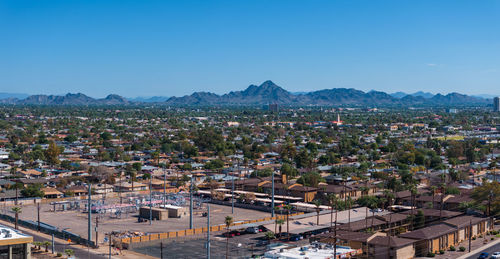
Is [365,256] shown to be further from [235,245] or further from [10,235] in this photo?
[10,235]

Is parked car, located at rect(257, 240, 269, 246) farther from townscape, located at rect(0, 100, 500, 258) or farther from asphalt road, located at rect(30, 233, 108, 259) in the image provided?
asphalt road, located at rect(30, 233, 108, 259)

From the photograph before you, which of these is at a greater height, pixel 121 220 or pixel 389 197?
pixel 389 197

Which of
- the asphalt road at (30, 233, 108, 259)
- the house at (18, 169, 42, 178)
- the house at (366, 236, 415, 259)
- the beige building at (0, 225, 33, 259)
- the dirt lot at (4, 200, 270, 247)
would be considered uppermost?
the beige building at (0, 225, 33, 259)

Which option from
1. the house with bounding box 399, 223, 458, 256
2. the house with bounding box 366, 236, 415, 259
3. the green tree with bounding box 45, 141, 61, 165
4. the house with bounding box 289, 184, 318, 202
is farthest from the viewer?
the green tree with bounding box 45, 141, 61, 165

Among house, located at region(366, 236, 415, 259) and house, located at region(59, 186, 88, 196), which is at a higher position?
house, located at region(366, 236, 415, 259)

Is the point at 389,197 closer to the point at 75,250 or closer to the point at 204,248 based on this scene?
the point at 204,248

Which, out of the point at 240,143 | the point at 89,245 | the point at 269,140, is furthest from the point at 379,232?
the point at 269,140

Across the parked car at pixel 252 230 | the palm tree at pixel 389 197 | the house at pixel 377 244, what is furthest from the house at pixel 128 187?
the house at pixel 377 244

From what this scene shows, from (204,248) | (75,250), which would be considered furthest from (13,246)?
(204,248)

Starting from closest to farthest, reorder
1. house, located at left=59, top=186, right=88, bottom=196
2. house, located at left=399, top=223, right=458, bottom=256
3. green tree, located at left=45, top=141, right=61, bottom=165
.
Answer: house, located at left=399, top=223, right=458, bottom=256, house, located at left=59, top=186, right=88, bottom=196, green tree, located at left=45, top=141, right=61, bottom=165

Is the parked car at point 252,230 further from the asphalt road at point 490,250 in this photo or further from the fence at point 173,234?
the asphalt road at point 490,250

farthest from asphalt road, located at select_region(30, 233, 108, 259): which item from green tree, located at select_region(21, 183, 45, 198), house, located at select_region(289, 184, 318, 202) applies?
house, located at select_region(289, 184, 318, 202)
